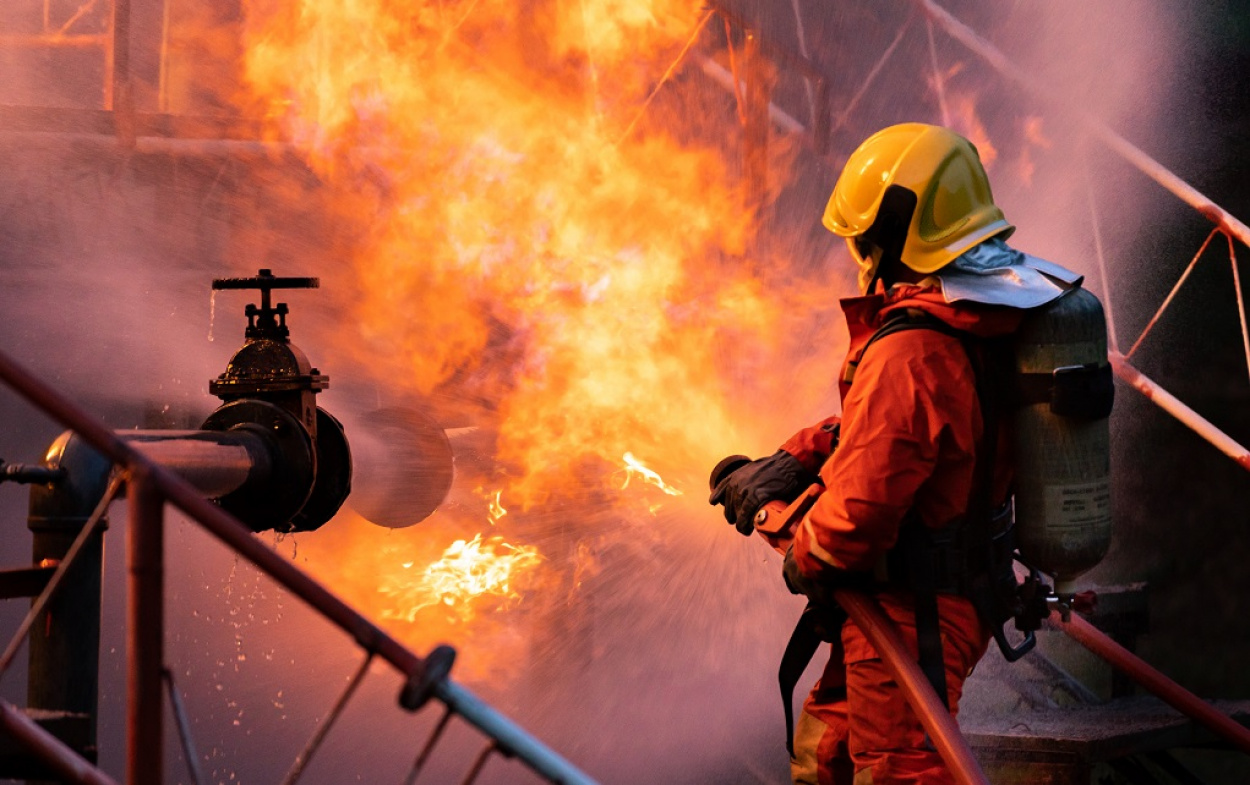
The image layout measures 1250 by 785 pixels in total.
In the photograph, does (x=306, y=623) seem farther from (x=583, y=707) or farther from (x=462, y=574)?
(x=583, y=707)

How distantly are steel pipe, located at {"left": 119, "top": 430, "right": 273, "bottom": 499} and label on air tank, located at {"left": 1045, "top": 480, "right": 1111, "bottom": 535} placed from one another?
2164 mm

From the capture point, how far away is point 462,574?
280 inches

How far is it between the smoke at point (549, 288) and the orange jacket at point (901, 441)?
11.2 ft

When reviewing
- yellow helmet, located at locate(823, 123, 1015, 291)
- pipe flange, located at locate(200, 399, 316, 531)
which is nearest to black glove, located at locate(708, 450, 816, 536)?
yellow helmet, located at locate(823, 123, 1015, 291)

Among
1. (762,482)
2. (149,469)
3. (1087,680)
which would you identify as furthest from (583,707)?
(149,469)

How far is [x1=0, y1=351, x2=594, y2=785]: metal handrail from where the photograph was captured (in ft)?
6.16

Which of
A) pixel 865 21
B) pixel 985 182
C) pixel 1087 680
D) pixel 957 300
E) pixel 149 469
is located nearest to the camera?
→ pixel 149 469

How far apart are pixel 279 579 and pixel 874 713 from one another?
67.2 inches

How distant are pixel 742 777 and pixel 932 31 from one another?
4.27 metres

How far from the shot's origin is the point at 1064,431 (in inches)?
120

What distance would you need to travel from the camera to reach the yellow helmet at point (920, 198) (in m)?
3.19

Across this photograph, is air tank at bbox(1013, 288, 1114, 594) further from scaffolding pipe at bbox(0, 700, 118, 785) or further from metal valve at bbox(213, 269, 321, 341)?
scaffolding pipe at bbox(0, 700, 118, 785)

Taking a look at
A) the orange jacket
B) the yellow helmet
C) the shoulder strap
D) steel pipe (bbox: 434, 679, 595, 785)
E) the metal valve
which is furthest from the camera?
the metal valve

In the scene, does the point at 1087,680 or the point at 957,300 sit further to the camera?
the point at 1087,680
